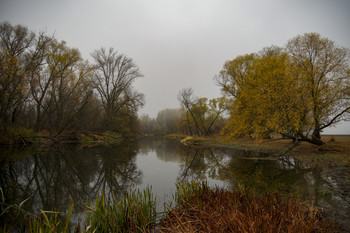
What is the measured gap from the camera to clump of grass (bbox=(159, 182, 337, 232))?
8.48 ft

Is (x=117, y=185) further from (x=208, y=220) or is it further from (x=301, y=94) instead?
(x=301, y=94)

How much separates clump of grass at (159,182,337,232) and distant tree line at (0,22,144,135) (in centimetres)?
2224

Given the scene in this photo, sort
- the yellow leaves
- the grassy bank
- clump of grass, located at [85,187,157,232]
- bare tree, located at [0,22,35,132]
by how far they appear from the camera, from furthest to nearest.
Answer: bare tree, located at [0,22,35,132]
the yellow leaves
clump of grass, located at [85,187,157,232]
the grassy bank

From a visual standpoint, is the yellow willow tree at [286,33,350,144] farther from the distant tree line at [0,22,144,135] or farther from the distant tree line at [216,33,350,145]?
the distant tree line at [0,22,144,135]

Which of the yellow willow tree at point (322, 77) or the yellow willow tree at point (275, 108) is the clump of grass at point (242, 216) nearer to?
the yellow willow tree at point (275, 108)

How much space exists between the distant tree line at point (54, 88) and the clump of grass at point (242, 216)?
22239mm

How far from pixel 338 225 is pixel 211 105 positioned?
38.9 m

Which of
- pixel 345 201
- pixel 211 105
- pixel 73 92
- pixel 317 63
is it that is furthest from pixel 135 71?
pixel 345 201

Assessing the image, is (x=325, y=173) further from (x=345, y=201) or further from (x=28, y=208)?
(x=28, y=208)

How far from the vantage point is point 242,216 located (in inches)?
113

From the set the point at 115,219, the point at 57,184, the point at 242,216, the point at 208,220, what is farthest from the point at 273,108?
the point at 57,184

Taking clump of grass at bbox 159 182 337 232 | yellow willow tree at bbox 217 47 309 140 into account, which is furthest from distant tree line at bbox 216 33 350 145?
clump of grass at bbox 159 182 337 232

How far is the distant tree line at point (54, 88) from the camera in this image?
1809 centimetres

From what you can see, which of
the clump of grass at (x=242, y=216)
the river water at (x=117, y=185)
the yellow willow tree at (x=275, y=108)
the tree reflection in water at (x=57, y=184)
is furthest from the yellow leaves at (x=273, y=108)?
the tree reflection in water at (x=57, y=184)
